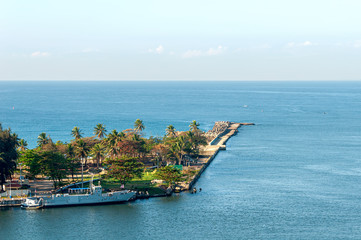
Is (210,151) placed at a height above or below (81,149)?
below

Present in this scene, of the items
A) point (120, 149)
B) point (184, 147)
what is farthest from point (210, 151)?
point (120, 149)

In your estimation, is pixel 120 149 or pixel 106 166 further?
pixel 120 149

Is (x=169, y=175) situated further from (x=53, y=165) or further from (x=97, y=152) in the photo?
(x=97, y=152)

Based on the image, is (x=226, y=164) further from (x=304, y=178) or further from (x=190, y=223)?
(x=190, y=223)

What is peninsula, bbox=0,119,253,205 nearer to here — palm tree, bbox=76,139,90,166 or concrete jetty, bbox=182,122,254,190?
palm tree, bbox=76,139,90,166

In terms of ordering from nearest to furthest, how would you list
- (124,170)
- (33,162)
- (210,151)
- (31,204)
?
(31,204), (33,162), (124,170), (210,151)

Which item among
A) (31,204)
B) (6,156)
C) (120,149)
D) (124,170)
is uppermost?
(6,156)

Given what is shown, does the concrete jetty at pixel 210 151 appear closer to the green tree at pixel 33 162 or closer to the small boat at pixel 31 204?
the small boat at pixel 31 204

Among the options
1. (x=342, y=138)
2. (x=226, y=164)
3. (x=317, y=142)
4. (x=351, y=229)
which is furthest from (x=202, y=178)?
(x=342, y=138)

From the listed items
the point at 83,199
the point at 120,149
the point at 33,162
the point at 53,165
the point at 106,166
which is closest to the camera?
the point at 83,199
